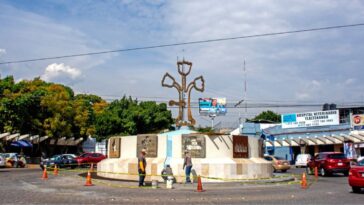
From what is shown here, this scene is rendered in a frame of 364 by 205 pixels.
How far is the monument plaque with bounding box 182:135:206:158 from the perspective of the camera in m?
24.2

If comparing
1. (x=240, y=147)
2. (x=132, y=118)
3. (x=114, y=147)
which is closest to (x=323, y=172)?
(x=240, y=147)

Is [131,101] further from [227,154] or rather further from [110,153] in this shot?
[227,154]

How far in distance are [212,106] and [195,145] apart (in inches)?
1895

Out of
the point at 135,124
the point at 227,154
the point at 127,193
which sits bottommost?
the point at 127,193

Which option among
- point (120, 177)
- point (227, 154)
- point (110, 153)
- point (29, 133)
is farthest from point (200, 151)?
point (29, 133)

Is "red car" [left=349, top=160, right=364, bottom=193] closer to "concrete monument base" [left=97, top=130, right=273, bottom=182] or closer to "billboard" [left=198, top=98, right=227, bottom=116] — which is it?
"concrete monument base" [left=97, top=130, right=273, bottom=182]

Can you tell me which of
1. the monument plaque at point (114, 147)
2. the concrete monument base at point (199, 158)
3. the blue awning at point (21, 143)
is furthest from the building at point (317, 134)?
the blue awning at point (21, 143)

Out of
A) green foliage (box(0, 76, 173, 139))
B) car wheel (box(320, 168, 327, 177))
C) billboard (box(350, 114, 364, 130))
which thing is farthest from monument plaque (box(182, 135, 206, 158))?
billboard (box(350, 114, 364, 130))

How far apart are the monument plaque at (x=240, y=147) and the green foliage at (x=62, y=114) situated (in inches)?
1097

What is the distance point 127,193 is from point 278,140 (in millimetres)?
40669

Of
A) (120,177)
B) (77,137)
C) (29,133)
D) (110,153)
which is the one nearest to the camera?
(120,177)

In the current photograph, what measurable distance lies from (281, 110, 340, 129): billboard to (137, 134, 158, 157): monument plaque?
3059 cm

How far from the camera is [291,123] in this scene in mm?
55188

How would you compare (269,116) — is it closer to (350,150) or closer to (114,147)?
(350,150)
